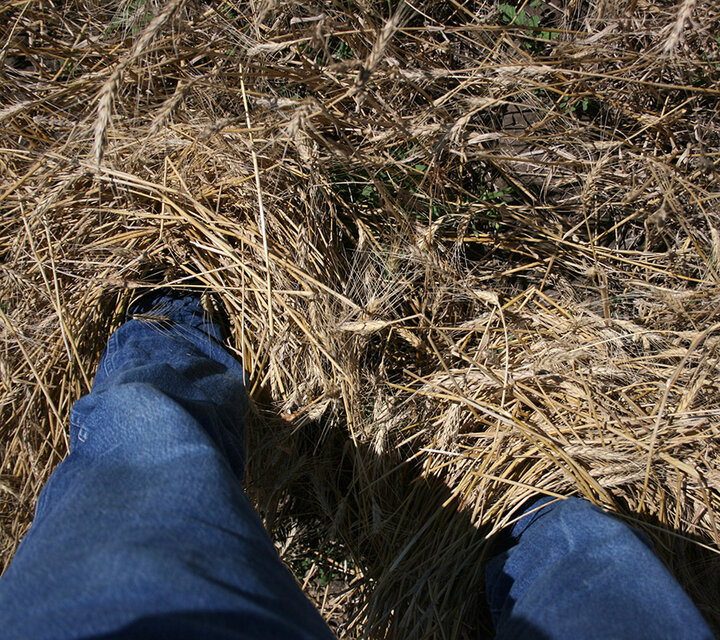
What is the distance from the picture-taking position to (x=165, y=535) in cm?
69

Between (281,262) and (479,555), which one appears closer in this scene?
(281,262)

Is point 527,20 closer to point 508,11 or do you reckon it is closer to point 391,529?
point 508,11

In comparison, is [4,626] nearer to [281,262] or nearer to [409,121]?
[281,262]

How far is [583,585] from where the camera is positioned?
0.97 m

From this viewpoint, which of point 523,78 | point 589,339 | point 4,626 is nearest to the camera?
point 4,626

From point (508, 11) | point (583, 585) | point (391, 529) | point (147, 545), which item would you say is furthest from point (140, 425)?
point (508, 11)

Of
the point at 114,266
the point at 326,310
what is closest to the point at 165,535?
the point at 326,310

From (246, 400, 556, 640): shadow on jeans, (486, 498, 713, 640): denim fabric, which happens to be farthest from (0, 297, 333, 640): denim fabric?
(486, 498, 713, 640): denim fabric

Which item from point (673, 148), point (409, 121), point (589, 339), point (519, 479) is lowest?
point (519, 479)

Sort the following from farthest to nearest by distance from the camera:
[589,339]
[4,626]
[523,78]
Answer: [589,339], [523,78], [4,626]

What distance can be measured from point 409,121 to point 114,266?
774mm

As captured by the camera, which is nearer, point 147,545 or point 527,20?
point 147,545

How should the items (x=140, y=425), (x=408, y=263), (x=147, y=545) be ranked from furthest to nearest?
(x=408, y=263) → (x=140, y=425) → (x=147, y=545)

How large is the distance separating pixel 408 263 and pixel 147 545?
86cm
